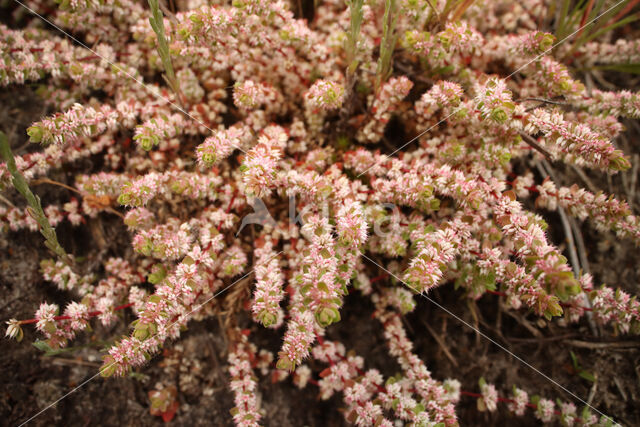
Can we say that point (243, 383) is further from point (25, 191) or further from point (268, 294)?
point (25, 191)

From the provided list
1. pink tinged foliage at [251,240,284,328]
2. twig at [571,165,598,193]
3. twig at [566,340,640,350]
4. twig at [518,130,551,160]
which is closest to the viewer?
pink tinged foliage at [251,240,284,328]

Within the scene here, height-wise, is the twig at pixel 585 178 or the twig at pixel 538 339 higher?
the twig at pixel 585 178

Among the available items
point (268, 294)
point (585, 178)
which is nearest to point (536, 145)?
point (585, 178)

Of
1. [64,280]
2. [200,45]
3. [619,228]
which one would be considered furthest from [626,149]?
[64,280]

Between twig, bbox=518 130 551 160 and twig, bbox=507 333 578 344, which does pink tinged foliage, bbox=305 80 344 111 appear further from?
twig, bbox=507 333 578 344

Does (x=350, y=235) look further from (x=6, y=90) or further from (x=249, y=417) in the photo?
(x=6, y=90)

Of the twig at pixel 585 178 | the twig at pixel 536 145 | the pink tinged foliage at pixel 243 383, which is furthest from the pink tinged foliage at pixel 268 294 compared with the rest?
the twig at pixel 585 178

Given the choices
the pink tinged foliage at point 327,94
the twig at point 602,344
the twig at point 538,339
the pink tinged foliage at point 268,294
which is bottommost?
the twig at point 602,344

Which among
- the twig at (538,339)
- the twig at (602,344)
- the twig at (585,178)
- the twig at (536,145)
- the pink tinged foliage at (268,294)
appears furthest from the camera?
the twig at (585,178)

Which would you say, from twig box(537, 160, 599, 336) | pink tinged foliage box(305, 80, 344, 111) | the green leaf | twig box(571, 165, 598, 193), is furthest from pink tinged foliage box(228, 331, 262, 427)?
twig box(571, 165, 598, 193)

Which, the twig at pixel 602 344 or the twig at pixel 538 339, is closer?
the twig at pixel 602 344

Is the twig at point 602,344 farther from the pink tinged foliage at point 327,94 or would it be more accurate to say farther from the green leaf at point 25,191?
the green leaf at point 25,191
